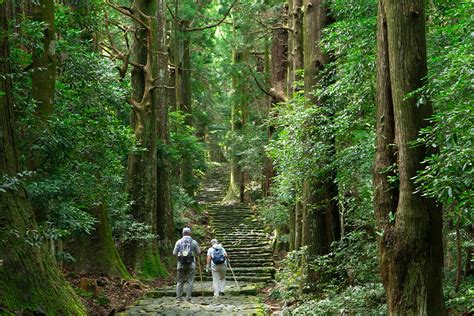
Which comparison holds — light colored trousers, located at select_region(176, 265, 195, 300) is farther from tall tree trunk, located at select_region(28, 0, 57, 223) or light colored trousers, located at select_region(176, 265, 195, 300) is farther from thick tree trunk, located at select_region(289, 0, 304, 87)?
thick tree trunk, located at select_region(289, 0, 304, 87)

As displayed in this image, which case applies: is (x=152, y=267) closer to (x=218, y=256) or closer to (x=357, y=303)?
(x=218, y=256)

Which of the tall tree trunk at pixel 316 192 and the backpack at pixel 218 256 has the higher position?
the tall tree trunk at pixel 316 192

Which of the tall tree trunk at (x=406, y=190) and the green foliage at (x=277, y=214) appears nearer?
the tall tree trunk at (x=406, y=190)

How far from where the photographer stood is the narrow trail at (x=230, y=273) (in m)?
10.5

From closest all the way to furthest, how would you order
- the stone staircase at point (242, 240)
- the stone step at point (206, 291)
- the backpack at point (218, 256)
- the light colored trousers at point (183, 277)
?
the light colored trousers at point (183, 277) → the stone step at point (206, 291) → the backpack at point (218, 256) → the stone staircase at point (242, 240)

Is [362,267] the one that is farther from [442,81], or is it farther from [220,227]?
[220,227]

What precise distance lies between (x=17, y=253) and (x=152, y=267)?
9.58 m

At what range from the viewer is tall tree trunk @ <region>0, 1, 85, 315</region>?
5992 mm

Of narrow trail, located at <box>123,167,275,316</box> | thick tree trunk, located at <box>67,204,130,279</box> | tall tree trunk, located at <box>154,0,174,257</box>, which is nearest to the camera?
narrow trail, located at <box>123,167,275,316</box>

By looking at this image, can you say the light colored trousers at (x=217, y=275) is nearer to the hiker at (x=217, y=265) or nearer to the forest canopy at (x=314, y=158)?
the hiker at (x=217, y=265)

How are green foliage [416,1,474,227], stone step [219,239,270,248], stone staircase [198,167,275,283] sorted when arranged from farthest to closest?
1. stone step [219,239,270,248]
2. stone staircase [198,167,275,283]
3. green foliage [416,1,474,227]

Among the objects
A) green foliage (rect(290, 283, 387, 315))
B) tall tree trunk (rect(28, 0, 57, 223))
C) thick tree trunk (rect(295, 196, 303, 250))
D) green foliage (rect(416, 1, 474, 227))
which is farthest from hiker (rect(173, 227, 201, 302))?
green foliage (rect(416, 1, 474, 227))

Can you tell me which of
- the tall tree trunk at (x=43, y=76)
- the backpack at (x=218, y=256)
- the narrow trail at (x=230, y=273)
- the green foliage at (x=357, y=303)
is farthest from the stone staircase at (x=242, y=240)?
the tall tree trunk at (x=43, y=76)

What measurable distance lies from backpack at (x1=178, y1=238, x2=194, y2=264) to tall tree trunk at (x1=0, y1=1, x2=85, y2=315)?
492cm
